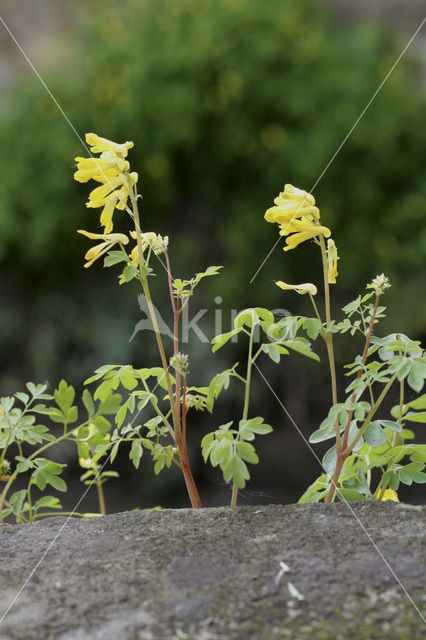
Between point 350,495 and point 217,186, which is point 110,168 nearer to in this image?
point 350,495

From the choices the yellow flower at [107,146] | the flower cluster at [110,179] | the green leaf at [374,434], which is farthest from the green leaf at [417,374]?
the yellow flower at [107,146]

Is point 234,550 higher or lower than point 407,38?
lower

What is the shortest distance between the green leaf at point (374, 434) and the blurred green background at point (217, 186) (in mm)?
1656

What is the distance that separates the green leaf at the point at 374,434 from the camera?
900mm

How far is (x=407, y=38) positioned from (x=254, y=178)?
111 cm

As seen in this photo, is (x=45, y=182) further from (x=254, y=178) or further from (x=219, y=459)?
(x=219, y=459)

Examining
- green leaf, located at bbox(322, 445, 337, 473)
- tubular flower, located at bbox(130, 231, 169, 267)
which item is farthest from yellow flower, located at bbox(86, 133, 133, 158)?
green leaf, located at bbox(322, 445, 337, 473)

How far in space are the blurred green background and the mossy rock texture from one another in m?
1.70

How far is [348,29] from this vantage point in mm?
3223

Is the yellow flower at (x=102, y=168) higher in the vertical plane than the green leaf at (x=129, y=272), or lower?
higher

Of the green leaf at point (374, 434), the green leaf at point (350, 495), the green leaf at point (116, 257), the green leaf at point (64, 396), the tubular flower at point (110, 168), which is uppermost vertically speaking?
the tubular flower at point (110, 168)

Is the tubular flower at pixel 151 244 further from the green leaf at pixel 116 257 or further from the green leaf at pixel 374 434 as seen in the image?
the green leaf at pixel 374 434

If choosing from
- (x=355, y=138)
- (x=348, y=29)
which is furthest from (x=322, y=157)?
(x=348, y=29)

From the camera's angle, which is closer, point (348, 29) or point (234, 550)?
point (234, 550)
